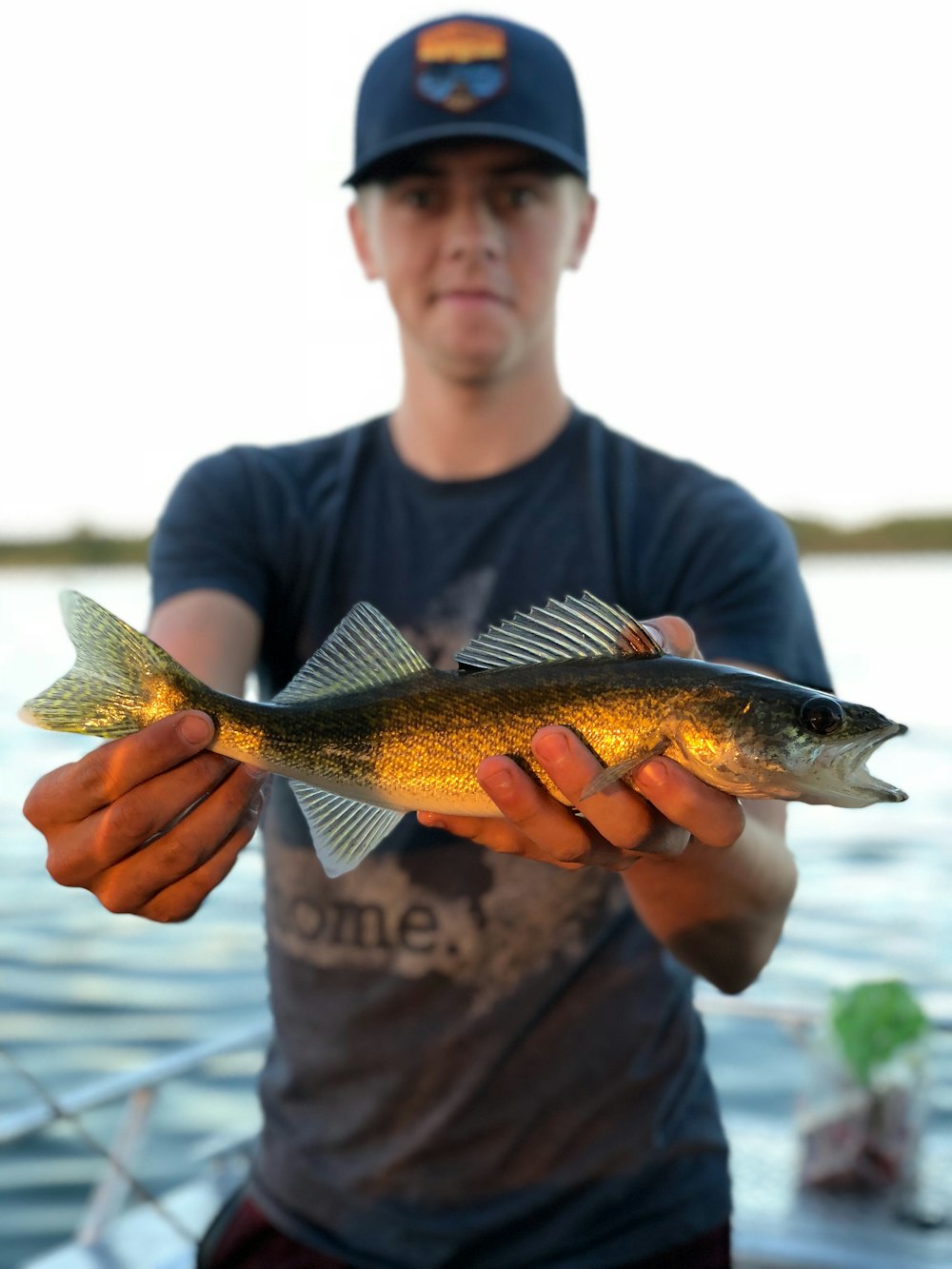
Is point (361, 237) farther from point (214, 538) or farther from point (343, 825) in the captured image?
point (343, 825)

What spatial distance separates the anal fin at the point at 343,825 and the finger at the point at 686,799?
63 centimetres

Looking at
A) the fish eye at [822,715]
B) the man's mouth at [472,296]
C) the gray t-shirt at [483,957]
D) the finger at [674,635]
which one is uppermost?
the man's mouth at [472,296]

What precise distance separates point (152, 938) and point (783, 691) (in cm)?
1268

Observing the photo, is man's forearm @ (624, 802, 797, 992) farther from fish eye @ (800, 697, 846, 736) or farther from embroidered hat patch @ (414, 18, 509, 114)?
embroidered hat patch @ (414, 18, 509, 114)

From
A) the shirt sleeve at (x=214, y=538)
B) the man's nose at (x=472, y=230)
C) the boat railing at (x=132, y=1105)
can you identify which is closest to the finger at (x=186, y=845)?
the shirt sleeve at (x=214, y=538)

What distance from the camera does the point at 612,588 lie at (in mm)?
3604

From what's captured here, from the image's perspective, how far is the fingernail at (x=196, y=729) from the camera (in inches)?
99.0

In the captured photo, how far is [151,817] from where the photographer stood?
2543 millimetres

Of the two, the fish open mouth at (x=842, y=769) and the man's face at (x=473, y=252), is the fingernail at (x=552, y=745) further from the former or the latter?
the man's face at (x=473, y=252)

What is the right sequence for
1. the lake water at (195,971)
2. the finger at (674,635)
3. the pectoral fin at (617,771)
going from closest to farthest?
the pectoral fin at (617,771) < the finger at (674,635) < the lake water at (195,971)

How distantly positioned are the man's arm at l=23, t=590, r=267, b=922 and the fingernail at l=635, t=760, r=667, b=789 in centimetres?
86

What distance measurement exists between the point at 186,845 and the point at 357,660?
0.58m

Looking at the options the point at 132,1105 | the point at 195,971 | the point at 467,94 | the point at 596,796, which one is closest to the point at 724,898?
the point at 596,796

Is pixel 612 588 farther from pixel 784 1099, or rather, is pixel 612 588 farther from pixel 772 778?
pixel 784 1099
